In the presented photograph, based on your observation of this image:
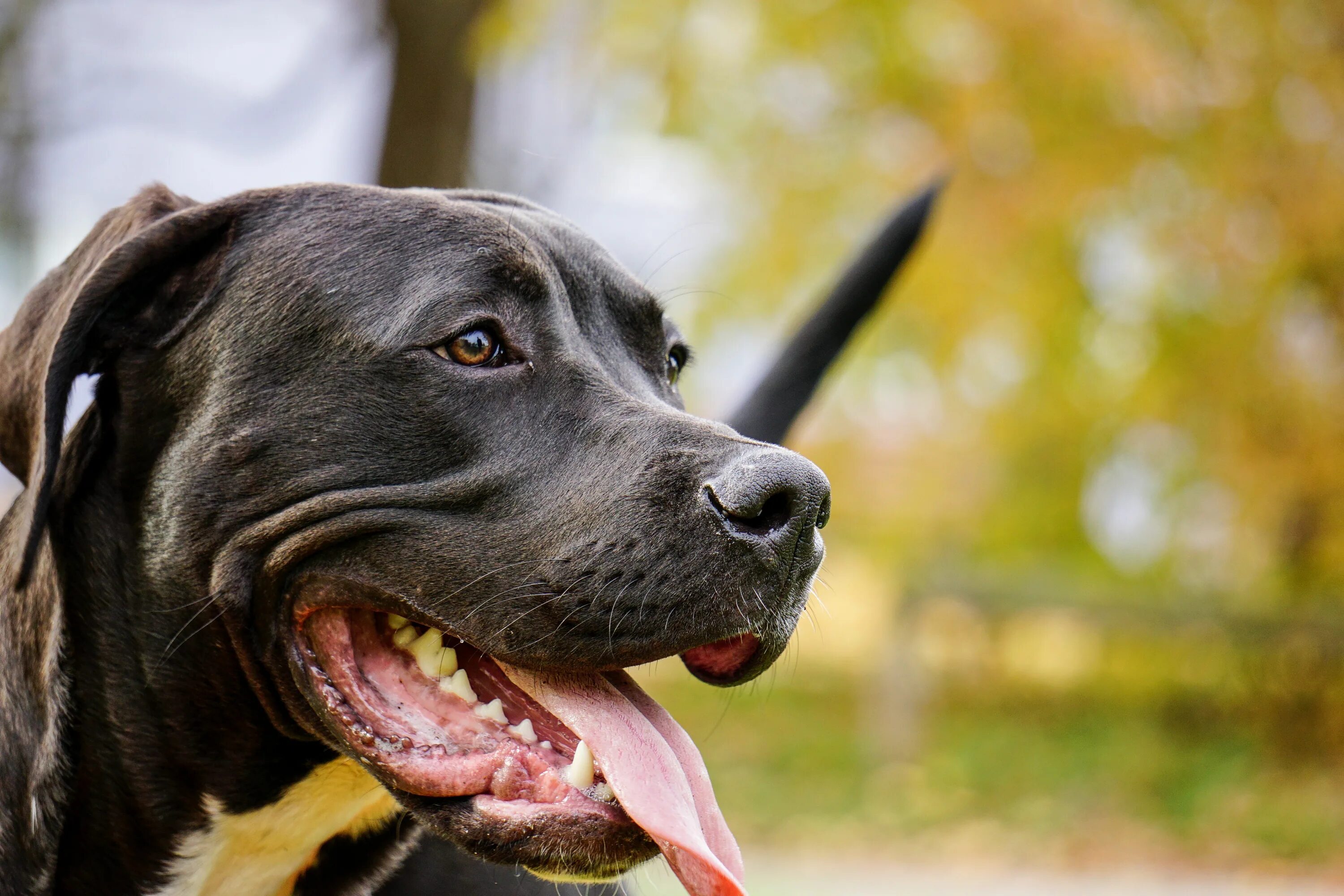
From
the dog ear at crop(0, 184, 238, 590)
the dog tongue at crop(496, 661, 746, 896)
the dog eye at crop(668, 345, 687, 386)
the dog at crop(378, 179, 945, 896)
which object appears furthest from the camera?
the dog at crop(378, 179, 945, 896)

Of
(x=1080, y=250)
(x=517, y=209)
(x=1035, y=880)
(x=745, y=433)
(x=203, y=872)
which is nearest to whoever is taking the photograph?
(x=203, y=872)

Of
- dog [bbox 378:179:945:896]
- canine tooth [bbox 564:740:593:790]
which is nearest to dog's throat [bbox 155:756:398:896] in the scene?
canine tooth [bbox 564:740:593:790]

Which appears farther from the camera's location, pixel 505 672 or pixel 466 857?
pixel 466 857

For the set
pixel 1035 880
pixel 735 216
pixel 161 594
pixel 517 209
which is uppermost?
pixel 517 209

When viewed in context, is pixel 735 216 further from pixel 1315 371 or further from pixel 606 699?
pixel 606 699

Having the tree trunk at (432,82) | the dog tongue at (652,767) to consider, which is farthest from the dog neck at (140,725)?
the tree trunk at (432,82)

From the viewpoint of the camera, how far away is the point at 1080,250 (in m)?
9.39

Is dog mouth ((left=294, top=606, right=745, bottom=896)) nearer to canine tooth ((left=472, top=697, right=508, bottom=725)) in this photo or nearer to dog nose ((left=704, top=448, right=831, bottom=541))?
canine tooth ((left=472, top=697, right=508, bottom=725))

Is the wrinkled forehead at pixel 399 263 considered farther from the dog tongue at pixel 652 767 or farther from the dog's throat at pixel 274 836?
the dog's throat at pixel 274 836

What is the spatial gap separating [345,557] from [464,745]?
39 centimetres

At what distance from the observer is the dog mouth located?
220 centimetres

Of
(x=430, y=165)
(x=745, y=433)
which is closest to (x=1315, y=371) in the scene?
(x=430, y=165)

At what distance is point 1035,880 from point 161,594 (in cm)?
750

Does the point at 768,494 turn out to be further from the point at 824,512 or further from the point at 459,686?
the point at 459,686
